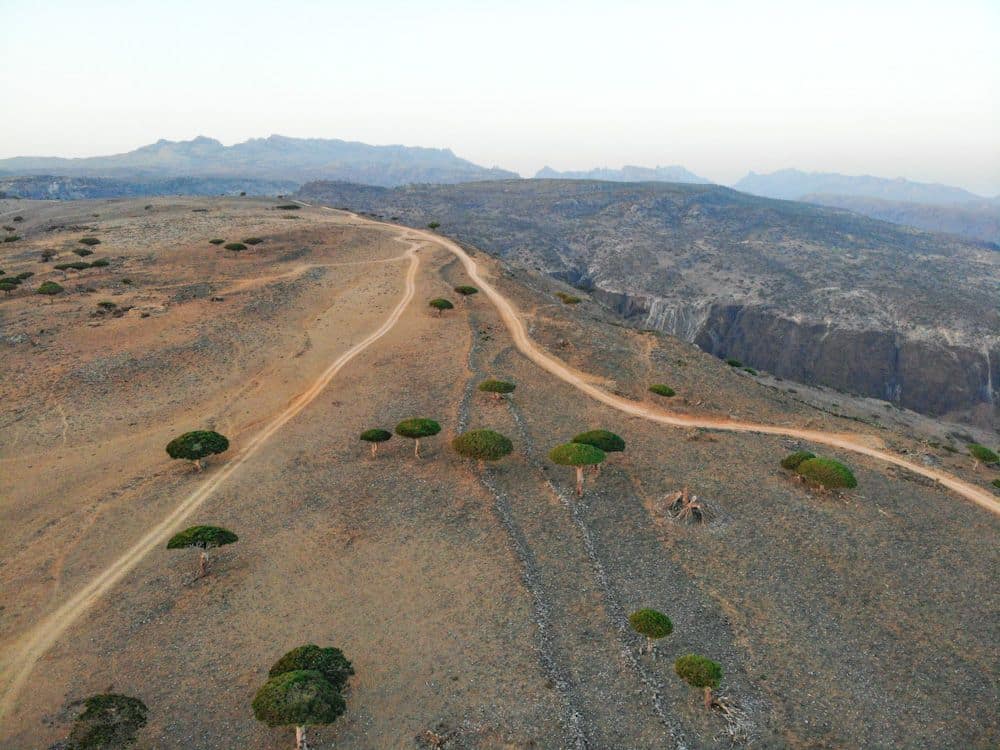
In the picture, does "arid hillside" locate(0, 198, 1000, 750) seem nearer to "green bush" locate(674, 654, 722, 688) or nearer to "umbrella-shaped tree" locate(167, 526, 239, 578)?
"umbrella-shaped tree" locate(167, 526, 239, 578)

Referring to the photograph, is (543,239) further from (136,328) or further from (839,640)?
(839,640)

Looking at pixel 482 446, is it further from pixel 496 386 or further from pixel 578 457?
pixel 496 386

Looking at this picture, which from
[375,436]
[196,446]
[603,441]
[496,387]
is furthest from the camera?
[496,387]

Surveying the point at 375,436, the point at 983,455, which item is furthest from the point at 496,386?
the point at 983,455

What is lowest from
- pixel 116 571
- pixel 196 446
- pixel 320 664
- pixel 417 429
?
pixel 116 571

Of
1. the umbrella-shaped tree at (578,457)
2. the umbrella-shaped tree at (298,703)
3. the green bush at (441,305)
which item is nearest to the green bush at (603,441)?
the umbrella-shaped tree at (578,457)

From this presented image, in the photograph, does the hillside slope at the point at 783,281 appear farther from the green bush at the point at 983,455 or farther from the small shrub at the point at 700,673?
the small shrub at the point at 700,673

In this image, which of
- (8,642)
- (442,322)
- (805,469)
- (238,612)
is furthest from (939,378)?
(8,642)

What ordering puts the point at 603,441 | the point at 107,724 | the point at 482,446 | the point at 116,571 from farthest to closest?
the point at 603,441, the point at 482,446, the point at 116,571, the point at 107,724
